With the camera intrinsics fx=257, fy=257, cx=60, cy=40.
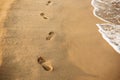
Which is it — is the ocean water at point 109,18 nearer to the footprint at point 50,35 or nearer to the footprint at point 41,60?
the footprint at point 50,35

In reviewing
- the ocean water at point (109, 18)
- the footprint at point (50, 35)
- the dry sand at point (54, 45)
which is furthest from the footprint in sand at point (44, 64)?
the ocean water at point (109, 18)

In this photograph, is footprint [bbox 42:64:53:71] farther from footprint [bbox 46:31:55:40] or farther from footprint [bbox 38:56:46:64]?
footprint [bbox 46:31:55:40]

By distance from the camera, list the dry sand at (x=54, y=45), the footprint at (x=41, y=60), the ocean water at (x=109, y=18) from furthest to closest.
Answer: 1. the ocean water at (x=109, y=18)
2. the footprint at (x=41, y=60)
3. the dry sand at (x=54, y=45)

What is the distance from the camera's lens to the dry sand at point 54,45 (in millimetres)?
2746

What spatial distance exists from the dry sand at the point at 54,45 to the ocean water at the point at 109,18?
4.4 inches

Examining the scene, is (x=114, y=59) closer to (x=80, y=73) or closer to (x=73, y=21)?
(x=80, y=73)

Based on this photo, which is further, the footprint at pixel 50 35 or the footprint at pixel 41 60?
the footprint at pixel 50 35

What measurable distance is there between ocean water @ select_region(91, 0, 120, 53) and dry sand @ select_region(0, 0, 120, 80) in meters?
0.11

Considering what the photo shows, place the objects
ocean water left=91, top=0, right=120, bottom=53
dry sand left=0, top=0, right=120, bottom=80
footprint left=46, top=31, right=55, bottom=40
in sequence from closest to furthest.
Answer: dry sand left=0, top=0, right=120, bottom=80 < footprint left=46, top=31, right=55, bottom=40 < ocean water left=91, top=0, right=120, bottom=53

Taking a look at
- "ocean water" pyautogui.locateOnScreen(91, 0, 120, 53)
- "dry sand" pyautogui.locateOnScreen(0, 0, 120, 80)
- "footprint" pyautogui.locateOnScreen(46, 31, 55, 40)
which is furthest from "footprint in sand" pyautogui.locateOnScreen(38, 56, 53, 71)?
"ocean water" pyautogui.locateOnScreen(91, 0, 120, 53)

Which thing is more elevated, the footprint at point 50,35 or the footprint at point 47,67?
the footprint at point 47,67

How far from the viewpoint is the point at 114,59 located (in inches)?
120

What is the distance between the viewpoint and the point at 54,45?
10.6ft

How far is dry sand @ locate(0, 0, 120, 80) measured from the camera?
2746 mm
